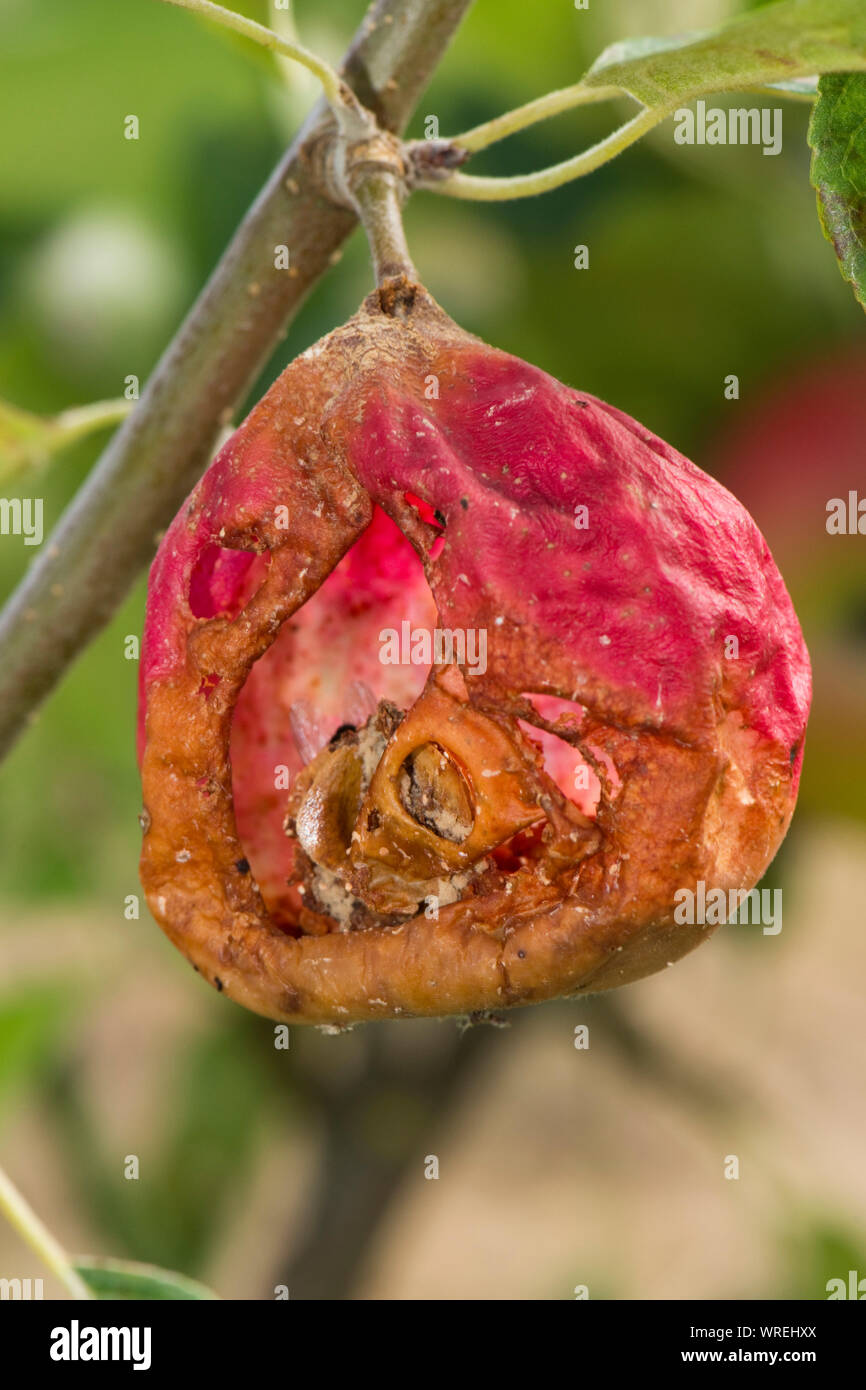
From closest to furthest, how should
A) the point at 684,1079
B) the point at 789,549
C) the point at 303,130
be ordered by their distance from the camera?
1. the point at 303,130
2. the point at 789,549
3. the point at 684,1079

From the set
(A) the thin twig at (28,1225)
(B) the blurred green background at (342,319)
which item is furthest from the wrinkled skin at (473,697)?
(B) the blurred green background at (342,319)

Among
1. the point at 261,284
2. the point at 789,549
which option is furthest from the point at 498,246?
the point at 261,284

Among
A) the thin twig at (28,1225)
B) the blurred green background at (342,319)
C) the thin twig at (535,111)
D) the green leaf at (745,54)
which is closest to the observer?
the green leaf at (745,54)

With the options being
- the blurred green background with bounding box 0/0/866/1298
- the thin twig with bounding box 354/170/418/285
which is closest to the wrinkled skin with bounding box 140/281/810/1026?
the thin twig with bounding box 354/170/418/285

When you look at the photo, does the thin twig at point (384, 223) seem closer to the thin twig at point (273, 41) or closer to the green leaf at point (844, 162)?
the thin twig at point (273, 41)

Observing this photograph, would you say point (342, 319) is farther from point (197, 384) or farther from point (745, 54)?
point (745, 54)
